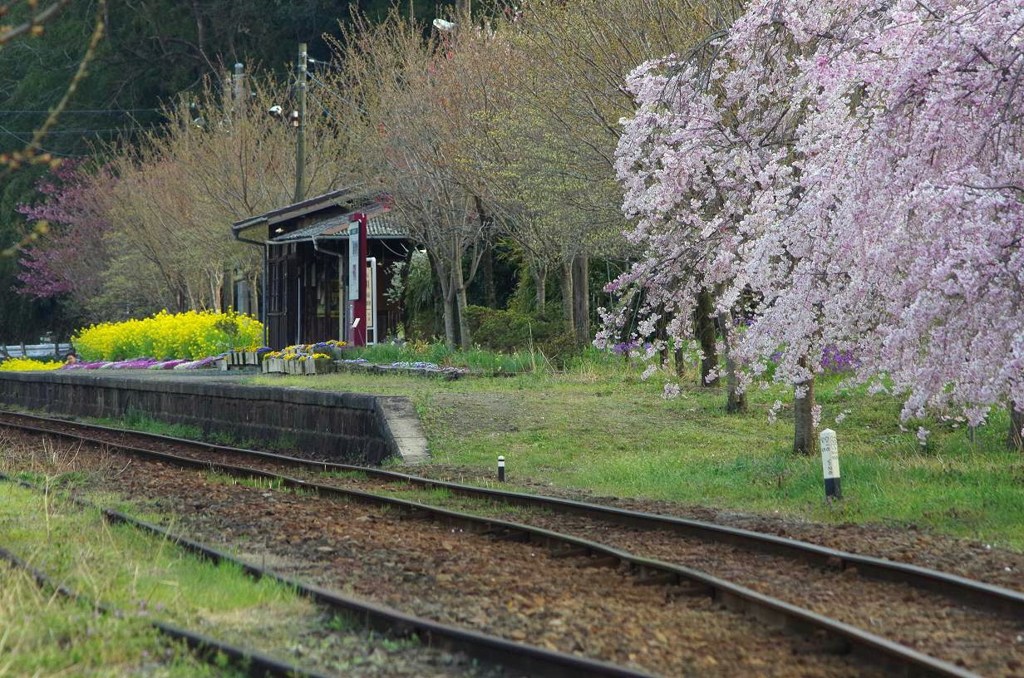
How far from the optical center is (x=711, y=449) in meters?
17.2

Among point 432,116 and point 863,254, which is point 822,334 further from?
point 432,116

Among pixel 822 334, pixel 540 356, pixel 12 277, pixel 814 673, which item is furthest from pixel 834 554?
pixel 12 277

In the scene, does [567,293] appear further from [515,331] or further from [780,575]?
[780,575]

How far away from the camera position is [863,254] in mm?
10578

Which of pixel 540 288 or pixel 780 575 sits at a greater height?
pixel 540 288

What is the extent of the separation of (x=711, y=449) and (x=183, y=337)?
27.6m

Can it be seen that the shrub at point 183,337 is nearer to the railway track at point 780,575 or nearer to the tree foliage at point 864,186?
the tree foliage at point 864,186

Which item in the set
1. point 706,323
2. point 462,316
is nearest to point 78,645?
point 706,323

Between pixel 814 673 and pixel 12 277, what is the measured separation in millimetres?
71377

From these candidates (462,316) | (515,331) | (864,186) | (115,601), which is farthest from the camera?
(462,316)

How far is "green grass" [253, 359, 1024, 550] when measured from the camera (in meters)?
12.5

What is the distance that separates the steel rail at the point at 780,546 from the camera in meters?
8.10

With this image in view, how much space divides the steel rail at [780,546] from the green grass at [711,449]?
1.37 m

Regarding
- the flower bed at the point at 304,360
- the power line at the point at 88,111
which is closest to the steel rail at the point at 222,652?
the flower bed at the point at 304,360
